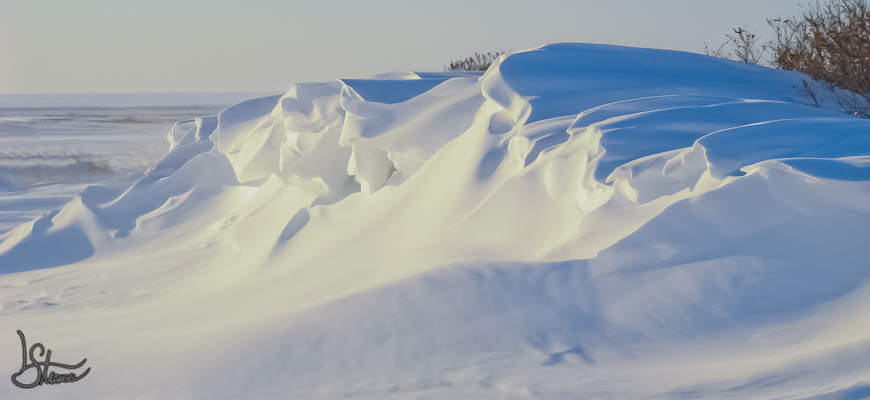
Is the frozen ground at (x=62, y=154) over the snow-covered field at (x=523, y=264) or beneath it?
over

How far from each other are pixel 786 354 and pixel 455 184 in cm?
204

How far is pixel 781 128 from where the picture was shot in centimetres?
305

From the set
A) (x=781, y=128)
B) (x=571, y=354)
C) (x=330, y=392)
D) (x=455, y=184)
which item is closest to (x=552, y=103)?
(x=455, y=184)

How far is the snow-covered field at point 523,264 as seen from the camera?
2.09 meters

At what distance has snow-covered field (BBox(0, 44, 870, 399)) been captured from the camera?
209 centimetres

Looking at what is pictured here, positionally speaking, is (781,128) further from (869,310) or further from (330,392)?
(330,392)

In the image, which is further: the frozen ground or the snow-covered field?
the frozen ground

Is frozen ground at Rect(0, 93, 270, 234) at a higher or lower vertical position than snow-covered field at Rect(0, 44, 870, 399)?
higher
